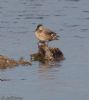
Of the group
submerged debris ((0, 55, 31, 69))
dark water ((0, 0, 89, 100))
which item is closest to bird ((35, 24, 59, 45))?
dark water ((0, 0, 89, 100))

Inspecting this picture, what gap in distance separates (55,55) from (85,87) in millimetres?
3901

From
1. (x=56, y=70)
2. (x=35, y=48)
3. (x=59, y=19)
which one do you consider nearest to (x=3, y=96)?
(x=56, y=70)

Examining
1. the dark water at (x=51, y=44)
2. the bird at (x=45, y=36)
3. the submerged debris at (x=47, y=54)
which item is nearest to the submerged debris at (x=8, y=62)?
the dark water at (x=51, y=44)

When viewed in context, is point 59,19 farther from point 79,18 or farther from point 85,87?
point 85,87

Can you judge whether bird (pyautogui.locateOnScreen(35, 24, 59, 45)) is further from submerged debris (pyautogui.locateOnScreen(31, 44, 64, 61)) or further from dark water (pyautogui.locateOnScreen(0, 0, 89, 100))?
submerged debris (pyautogui.locateOnScreen(31, 44, 64, 61))

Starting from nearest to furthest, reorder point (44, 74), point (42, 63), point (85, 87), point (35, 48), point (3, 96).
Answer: point (3, 96) → point (85, 87) → point (44, 74) → point (42, 63) → point (35, 48)

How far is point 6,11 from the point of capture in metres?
28.2

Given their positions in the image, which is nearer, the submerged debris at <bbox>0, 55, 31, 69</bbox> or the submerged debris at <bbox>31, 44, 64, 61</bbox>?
the submerged debris at <bbox>0, 55, 31, 69</bbox>

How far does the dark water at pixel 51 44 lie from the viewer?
1431 cm

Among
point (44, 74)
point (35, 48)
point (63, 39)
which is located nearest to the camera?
point (44, 74)

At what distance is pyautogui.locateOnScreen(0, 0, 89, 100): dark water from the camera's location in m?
14.3

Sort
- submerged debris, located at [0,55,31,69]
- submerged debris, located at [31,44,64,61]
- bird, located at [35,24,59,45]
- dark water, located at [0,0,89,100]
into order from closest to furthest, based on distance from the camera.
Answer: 1. dark water, located at [0,0,89,100]
2. submerged debris, located at [0,55,31,69]
3. submerged debris, located at [31,44,64,61]
4. bird, located at [35,24,59,45]

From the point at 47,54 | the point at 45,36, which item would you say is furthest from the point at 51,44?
the point at 47,54

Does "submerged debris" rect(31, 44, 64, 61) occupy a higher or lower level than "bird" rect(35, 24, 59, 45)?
lower
